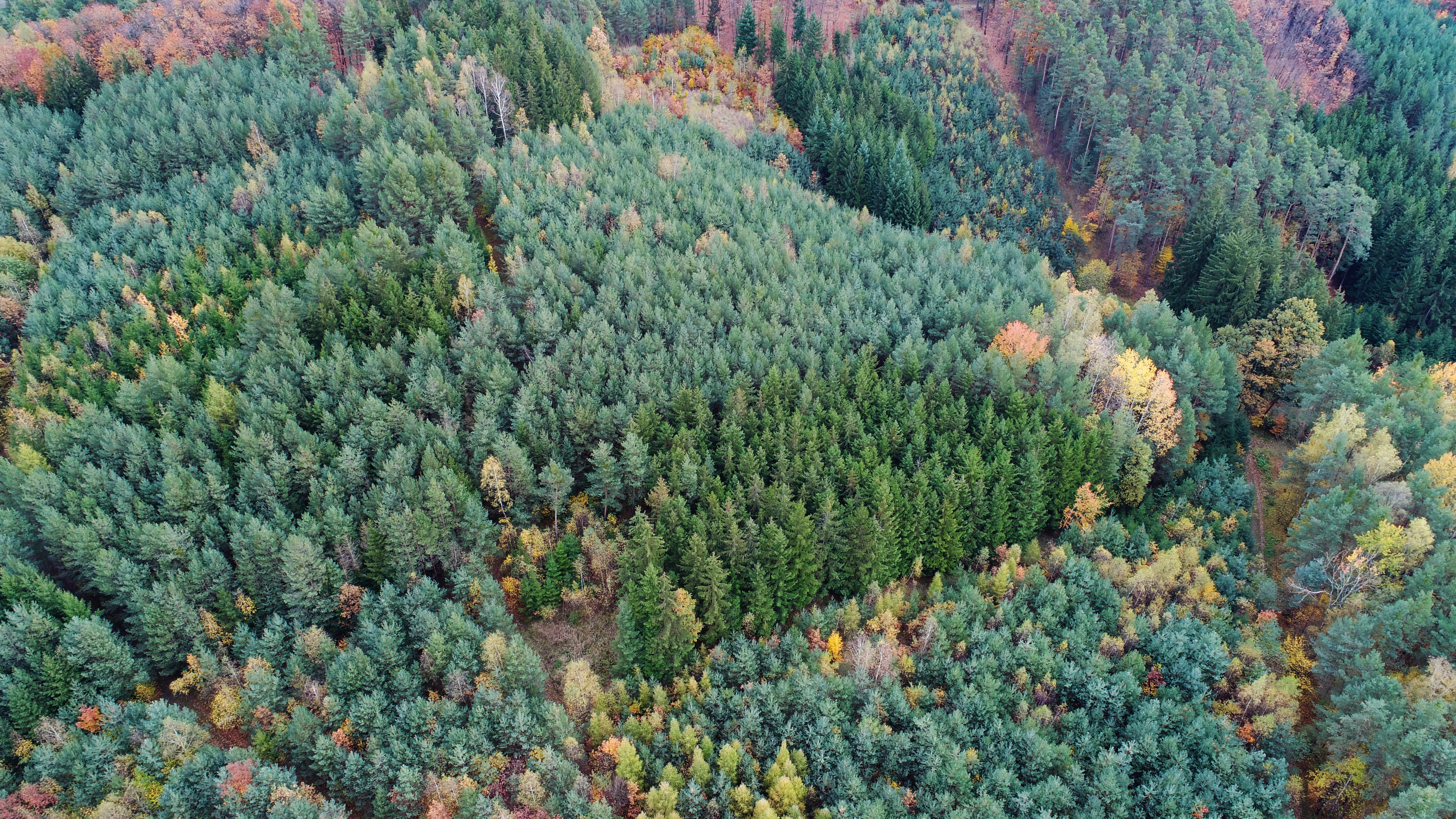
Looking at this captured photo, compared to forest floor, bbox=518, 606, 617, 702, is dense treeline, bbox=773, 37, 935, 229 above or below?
above

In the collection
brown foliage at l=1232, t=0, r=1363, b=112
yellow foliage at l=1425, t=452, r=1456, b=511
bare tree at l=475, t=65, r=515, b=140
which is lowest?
→ yellow foliage at l=1425, t=452, r=1456, b=511

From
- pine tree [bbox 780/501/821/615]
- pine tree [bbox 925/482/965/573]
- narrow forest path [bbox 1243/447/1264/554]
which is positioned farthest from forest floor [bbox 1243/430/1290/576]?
pine tree [bbox 780/501/821/615]

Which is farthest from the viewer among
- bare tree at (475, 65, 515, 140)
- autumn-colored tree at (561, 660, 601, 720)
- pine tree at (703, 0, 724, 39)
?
pine tree at (703, 0, 724, 39)

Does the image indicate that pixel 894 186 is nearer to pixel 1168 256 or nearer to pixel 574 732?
pixel 1168 256

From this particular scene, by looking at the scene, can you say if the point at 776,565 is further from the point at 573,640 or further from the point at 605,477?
the point at 573,640

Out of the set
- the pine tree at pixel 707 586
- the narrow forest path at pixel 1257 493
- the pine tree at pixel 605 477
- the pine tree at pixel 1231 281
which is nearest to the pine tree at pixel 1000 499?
the narrow forest path at pixel 1257 493

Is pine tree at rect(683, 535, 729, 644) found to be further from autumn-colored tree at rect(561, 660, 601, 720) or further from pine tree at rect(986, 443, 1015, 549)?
pine tree at rect(986, 443, 1015, 549)

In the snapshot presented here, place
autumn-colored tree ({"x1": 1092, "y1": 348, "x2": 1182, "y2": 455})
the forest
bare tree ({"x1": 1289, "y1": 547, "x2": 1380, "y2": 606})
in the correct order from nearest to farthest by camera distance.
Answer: the forest < bare tree ({"x1": 1289, "y1": 547, "x2": 1380, "y2": 606}) < autumn-colored tree ({"x1": 1092, "y1": 348, "x2": 1182, "y2": 455})

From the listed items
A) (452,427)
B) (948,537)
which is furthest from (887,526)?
(452,427)
